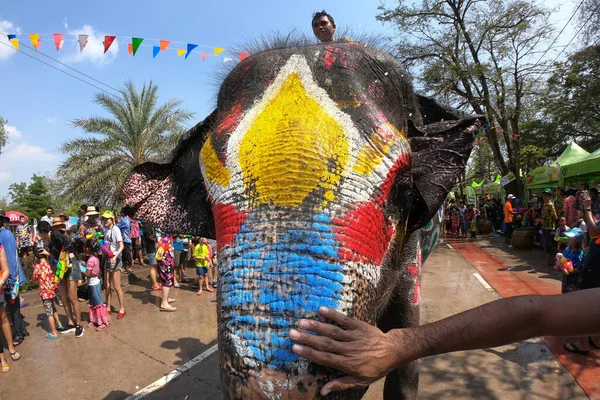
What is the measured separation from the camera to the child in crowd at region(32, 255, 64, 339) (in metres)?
5.29

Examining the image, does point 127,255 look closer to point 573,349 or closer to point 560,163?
point 573,349

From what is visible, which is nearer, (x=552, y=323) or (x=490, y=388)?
(x=552, y=323)

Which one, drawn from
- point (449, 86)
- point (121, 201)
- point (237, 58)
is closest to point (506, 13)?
point (449, 86)

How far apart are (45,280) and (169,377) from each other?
2.61 meters

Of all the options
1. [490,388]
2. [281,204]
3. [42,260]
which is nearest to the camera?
[281,204]

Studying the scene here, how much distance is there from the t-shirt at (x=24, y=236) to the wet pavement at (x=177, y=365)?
14.6 ft

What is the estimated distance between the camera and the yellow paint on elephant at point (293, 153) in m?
1.23

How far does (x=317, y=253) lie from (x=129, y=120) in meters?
13.3

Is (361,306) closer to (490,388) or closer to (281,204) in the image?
(281,204)

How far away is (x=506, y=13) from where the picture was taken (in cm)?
1387

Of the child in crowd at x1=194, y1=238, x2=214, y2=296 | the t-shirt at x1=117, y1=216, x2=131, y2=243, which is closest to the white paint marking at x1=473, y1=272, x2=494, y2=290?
the child in crowd at x1=194, y1=238, x2=214, y2=296

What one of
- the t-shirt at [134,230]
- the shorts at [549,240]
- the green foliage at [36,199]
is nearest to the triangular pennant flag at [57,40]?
the t-shirt at [134,230]

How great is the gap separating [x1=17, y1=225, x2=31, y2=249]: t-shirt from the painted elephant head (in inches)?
428

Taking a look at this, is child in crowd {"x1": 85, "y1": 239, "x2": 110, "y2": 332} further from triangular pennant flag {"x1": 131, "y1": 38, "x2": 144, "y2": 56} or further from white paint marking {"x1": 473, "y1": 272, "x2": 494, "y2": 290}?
white paint marking {"x1": 473, "y1": 272, "x2": 494, "y2": 290}
